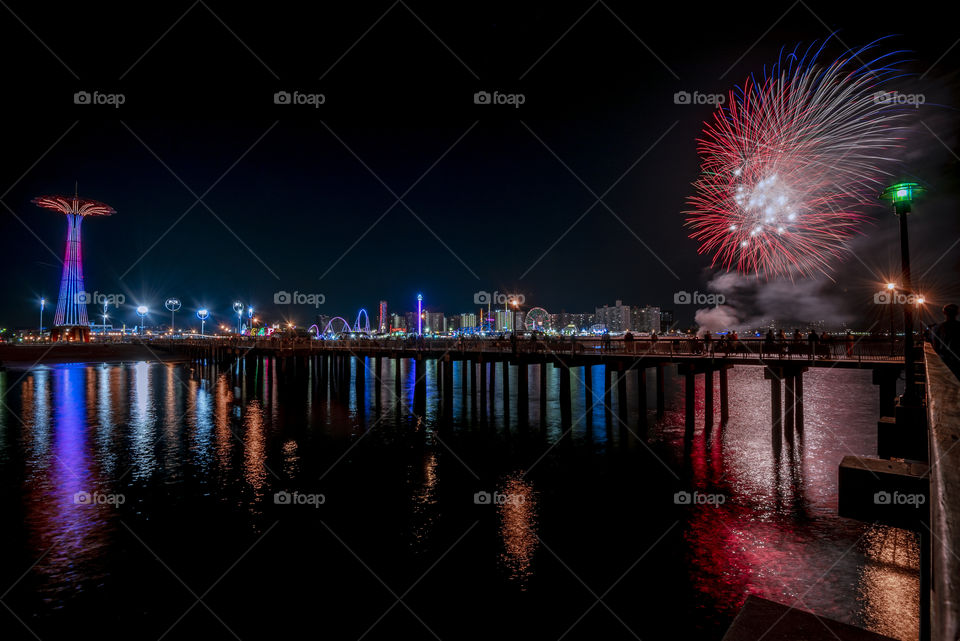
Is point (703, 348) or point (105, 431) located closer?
point (703, 348)

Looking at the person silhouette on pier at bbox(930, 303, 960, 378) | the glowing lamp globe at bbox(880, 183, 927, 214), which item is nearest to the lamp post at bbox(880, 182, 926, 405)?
the glowing lamp globe at bbox(880, 183, 927, 214)

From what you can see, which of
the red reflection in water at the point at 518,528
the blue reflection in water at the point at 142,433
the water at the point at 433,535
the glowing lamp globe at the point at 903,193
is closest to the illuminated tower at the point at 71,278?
the blue reflection in water at the point at 142,433

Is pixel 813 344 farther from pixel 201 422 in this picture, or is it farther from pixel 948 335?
pixel 201 422

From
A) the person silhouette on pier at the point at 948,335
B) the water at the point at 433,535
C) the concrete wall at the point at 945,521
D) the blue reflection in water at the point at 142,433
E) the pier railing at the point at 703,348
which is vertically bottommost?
the water at the point at 433,535

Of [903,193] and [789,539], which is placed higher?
[903,193]

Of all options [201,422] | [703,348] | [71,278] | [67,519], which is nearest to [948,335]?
[703,348]

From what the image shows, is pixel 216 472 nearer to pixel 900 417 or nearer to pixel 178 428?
pixel 178 428

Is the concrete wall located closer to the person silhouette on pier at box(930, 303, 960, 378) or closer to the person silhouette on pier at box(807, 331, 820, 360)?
the person silhouette on pier at box(930, 303, 960, 378)

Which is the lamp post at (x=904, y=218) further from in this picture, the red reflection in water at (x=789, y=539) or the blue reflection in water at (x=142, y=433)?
the blue reflection in water at (x=142, y=433)
